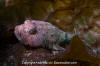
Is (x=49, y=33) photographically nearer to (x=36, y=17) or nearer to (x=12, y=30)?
(x=36, y=17)

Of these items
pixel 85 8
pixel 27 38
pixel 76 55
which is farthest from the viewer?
pixel 85 8

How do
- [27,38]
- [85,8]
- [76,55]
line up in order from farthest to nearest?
[85,8] → [27,38] → [76,55]

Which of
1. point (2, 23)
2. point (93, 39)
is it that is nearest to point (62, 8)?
point (93, 39)

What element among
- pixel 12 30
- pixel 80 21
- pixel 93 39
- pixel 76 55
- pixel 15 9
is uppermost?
pixel 15 9

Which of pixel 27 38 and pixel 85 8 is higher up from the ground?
pixel 85 8
